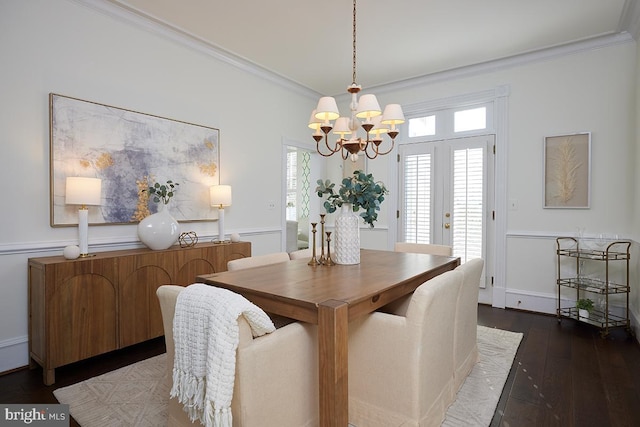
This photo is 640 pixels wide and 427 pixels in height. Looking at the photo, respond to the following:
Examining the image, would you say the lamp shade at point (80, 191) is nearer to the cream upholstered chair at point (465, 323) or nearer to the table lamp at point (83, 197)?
the table lamp at point (83, 197)

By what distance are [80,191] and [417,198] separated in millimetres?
3715

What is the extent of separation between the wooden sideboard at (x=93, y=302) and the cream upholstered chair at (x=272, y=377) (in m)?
1.15

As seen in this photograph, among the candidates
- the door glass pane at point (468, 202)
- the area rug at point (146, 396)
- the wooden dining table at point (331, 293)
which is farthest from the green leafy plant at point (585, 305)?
the wooden dining table at point (331, 293)

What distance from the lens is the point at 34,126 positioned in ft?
8.34

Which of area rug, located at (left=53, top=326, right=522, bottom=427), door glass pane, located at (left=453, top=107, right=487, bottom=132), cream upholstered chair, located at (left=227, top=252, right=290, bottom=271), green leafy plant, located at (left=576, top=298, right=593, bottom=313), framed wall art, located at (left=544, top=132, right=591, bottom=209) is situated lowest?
area rug, located at (left=53, top=326, right=522, bottom=427)

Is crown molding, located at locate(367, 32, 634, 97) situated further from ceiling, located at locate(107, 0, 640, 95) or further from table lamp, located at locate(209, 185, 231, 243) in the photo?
table lamp, located at locate(209, 185, 231, 243)

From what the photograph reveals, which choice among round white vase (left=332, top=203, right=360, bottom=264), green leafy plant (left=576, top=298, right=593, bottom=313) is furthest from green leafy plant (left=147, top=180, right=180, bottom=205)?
green leafy plant (left=576, top=298, right=593, bottom=313)

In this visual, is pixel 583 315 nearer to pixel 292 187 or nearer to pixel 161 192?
pixel 161 192

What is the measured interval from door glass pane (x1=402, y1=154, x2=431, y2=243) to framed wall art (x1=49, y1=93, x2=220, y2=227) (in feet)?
8.20

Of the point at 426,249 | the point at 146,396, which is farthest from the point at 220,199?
the point at 426,249

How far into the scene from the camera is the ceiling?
292cm

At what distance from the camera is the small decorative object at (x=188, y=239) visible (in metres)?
3.25

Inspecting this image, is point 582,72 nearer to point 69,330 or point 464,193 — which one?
point 464,193

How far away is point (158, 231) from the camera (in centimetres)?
291
